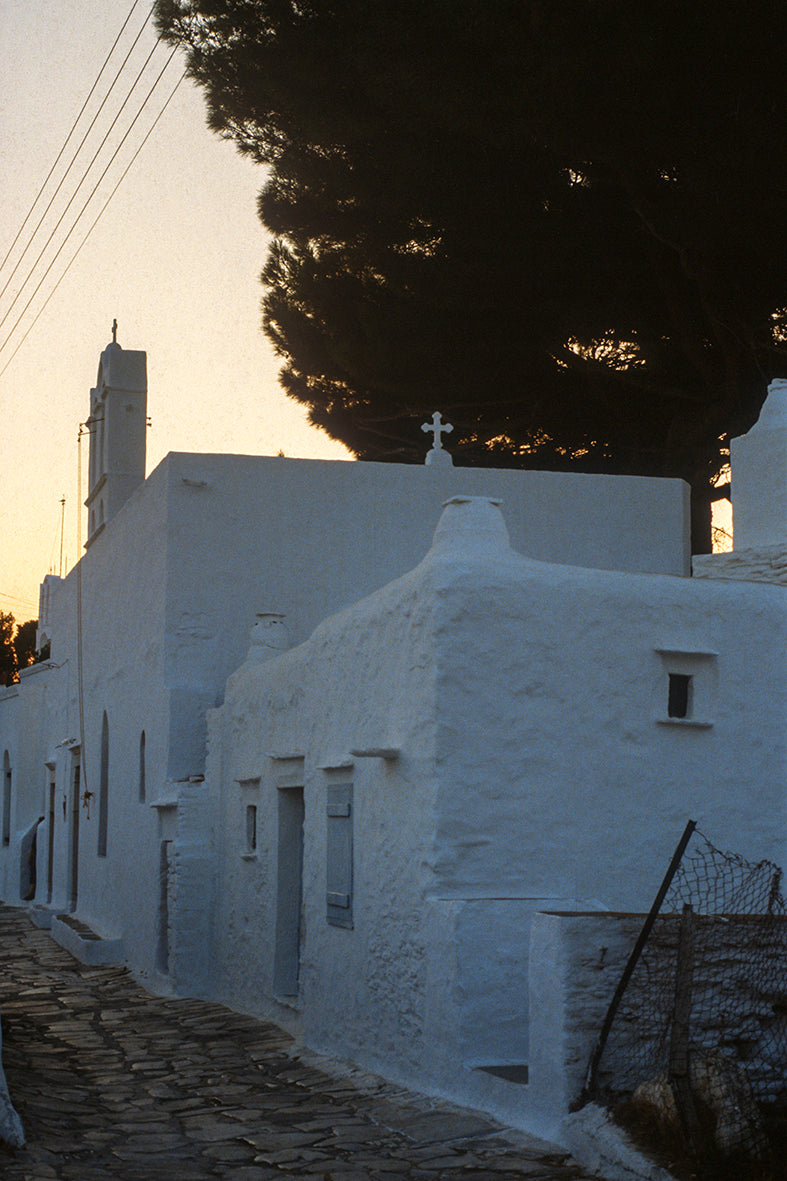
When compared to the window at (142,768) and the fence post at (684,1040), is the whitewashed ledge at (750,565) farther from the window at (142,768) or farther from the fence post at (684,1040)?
the window at (142,768)

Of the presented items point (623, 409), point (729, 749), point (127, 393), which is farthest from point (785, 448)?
point (127, 393)

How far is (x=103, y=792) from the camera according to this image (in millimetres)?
20531

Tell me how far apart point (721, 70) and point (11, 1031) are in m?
12.5

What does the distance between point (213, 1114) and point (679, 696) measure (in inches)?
154

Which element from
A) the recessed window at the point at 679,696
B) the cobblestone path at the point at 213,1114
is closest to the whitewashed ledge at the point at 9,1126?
the cobblestone path at the point at 213,1114

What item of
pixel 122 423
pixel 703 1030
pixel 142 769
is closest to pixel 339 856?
pixel 703 1030

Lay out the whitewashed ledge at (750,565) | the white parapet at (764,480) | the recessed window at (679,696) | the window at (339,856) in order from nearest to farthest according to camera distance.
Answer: the recessed window at (679,696), the window at (339,856), the whitewashed ledge at (750,565), the white parapet at (764,480)

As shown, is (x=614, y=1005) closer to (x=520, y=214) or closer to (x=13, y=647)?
(x=520, y=214)

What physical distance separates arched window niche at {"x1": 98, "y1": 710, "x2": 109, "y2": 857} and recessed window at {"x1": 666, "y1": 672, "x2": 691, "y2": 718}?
12444 mm

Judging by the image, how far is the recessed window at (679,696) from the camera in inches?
363

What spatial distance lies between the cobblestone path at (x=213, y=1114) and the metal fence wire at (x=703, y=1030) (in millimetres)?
551

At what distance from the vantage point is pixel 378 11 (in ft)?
55.3

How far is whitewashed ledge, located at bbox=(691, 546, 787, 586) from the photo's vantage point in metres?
10.3

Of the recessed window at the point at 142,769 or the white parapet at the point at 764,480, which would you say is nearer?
the white parapet at the point at 764,480
